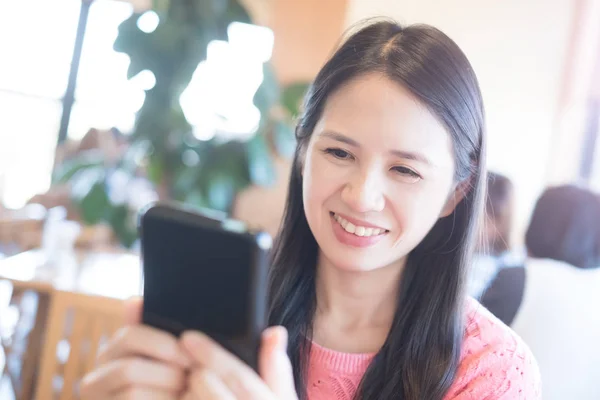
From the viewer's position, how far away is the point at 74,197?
2324 millimetres

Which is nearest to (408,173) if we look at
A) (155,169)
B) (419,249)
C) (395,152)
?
(395,152)

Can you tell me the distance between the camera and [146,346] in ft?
1.50

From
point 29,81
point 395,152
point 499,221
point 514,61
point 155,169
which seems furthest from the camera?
point 29,81

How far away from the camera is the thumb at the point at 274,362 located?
0.46m

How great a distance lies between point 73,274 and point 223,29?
3.88 ft

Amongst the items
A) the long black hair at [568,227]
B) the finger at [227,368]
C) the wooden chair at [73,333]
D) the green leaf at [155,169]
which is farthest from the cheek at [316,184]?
the green leaf at [155,169]

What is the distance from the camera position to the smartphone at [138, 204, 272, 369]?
43 cm

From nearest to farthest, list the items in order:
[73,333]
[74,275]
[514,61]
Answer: [73,333]
[74,275]
[514,61]

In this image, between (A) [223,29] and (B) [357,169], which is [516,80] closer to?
(A) [223,29]

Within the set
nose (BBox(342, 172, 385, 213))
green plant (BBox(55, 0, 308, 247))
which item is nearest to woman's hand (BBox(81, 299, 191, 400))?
nose (BBox(342, 172, 385, 213))

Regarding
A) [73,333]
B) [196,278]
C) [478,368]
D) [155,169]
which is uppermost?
[196,278]

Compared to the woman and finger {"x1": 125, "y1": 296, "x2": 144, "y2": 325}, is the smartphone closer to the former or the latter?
finger {"x1": 125, "y1": 296, "x2": 144, "y2": 325}

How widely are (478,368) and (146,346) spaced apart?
0.40 meters

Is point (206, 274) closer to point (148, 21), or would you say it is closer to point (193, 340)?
point (193, 340)
